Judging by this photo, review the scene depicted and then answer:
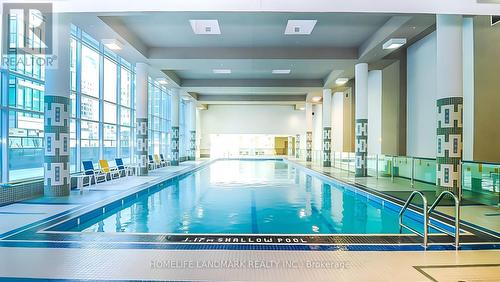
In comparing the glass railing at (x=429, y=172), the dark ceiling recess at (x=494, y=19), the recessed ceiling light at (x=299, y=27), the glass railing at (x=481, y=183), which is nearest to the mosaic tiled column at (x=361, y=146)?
the glass railing at (x=429, y=172)

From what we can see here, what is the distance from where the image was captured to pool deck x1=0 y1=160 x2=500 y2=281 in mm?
2805

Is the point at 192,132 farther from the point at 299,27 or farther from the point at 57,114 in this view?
the point at 57,114

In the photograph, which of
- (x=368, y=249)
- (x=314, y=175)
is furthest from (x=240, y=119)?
(x=368, y=249)

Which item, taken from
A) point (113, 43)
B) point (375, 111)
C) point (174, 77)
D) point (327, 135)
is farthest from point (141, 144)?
point (375, 111)

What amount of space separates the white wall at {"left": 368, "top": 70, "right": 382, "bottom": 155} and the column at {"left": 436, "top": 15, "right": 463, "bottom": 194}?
18.8 feet

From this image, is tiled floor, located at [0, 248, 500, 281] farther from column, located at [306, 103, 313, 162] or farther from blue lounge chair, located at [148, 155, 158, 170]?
column, located at [306, 103, 313, 162]

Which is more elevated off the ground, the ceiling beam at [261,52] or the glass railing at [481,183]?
the ceiling beam at [261,52]

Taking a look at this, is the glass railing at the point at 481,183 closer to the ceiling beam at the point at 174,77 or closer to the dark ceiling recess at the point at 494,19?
the dark ceiling recess at the point at 494,19

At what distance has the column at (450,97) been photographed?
6227 mm

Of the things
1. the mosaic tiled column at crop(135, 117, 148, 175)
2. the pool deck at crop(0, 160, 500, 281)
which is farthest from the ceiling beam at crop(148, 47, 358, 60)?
the pool deck at crop(0, 160, 500, 281)

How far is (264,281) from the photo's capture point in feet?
8.85

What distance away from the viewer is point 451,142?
20.8 feet

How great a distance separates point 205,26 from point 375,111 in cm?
721

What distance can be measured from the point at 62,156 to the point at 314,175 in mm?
8352
